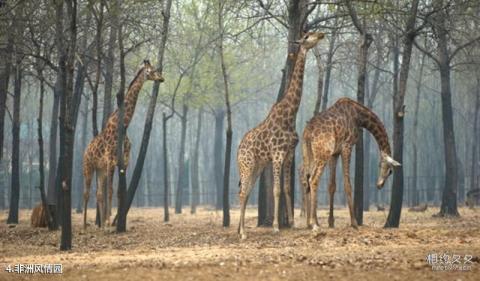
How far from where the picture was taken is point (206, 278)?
10.5 metres

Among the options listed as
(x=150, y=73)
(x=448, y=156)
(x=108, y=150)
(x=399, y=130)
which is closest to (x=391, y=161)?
(x=399, y=130)

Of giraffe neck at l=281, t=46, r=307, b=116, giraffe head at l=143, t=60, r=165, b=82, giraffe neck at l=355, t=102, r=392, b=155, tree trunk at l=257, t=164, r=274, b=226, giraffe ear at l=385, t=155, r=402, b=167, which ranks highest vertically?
giraffe head at l=143, t=60, r=165, b=82

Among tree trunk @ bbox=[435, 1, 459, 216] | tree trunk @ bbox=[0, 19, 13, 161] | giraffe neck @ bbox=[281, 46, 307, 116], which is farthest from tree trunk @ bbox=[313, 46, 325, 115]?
tree trunk @ bbox=[0, 19, 13, 161]

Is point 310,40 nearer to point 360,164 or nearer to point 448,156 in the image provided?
point 360,164

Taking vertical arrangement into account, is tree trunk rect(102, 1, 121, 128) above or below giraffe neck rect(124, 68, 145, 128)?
above

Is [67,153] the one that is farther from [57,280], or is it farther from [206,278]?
[206,278]

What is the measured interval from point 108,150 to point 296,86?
6.04 m

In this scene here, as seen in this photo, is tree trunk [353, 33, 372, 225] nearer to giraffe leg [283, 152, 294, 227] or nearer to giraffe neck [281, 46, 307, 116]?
giraffe leg [283, 152, 294, 227]

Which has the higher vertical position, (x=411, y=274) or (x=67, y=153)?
(x=67, y=153)

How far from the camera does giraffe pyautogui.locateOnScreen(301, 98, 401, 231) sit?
17.1 m

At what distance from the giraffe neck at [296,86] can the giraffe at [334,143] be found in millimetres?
563

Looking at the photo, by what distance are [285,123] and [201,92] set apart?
77.9ft

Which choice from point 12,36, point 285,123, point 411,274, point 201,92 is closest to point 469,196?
point 201,92

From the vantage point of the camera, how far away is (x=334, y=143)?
56.1 ft
